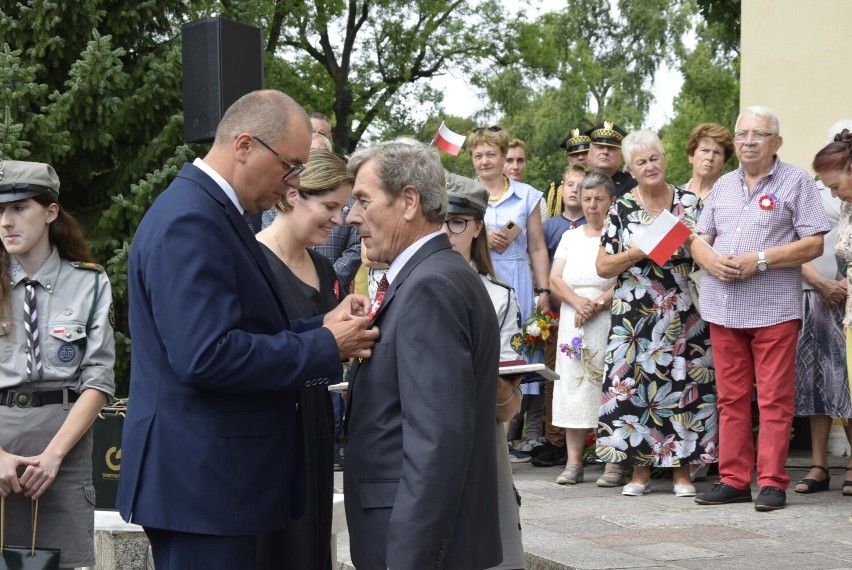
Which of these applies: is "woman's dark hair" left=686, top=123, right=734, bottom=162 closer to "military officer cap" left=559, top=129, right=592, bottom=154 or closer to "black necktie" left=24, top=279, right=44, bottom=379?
"military officer cap" left=559, top=129, right=592, bottom=154

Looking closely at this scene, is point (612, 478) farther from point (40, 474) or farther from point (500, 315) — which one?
point (40, 474)

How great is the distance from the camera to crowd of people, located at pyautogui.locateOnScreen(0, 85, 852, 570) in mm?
3225

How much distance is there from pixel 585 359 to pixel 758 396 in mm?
1399

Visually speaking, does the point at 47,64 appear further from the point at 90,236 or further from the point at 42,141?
the point at 90,236

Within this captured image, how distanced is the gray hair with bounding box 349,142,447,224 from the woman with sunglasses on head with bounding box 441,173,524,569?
0.74m

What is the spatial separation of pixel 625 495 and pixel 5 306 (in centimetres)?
428

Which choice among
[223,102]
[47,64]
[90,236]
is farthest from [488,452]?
[47,64]

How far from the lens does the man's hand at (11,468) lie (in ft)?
14.4

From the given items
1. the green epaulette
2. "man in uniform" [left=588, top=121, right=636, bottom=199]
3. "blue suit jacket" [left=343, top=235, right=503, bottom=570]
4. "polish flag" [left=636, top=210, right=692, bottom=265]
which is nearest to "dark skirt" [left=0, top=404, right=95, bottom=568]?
the green epaulette

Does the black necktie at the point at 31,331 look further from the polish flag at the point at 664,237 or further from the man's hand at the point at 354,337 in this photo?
the polish flag at the point at 664,237

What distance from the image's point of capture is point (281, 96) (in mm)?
3508

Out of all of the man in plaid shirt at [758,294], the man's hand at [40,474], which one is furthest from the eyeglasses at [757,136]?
the man's hand at [40,474]

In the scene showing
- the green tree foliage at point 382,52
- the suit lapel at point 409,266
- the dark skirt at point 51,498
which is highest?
the green tree foliage at point 382,52

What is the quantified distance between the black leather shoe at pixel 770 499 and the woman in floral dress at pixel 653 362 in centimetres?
60
